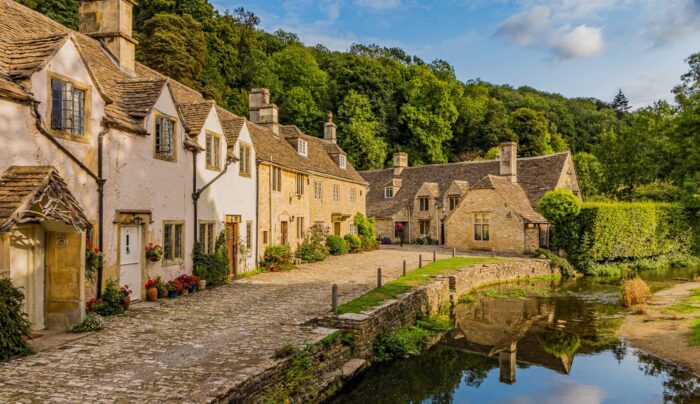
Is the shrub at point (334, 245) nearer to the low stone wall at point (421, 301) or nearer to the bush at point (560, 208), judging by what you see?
the low stone wall at point (421, 301)

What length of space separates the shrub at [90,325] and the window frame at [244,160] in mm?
11129

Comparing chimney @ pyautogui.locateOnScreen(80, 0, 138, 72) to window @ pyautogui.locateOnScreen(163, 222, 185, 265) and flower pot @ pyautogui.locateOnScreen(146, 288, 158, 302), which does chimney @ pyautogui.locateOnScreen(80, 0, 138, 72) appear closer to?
window @ pyautogui.locateOnScreen(163, 222, 185, 265)

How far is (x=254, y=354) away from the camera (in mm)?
9664

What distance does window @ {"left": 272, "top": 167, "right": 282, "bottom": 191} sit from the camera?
84.1 ft

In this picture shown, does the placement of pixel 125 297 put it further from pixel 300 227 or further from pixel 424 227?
pixel 424 227

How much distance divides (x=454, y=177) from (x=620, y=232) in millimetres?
17129

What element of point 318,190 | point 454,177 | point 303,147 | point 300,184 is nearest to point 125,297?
point 300,184

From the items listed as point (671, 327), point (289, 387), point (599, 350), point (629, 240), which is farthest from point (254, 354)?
→ point (629, 240)

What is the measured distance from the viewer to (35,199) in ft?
32.2

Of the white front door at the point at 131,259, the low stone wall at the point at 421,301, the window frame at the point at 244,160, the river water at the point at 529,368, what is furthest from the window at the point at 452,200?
the white front door at the point at 131,259

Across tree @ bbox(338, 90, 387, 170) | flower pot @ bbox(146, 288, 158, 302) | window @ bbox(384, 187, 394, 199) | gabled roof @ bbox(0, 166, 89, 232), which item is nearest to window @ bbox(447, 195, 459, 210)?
window @ bbox(384, 187, 394, 199)

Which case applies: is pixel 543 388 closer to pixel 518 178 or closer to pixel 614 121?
pixel 518 178

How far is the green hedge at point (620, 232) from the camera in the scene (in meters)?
32.9

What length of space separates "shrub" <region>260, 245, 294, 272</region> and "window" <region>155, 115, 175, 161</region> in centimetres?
899
